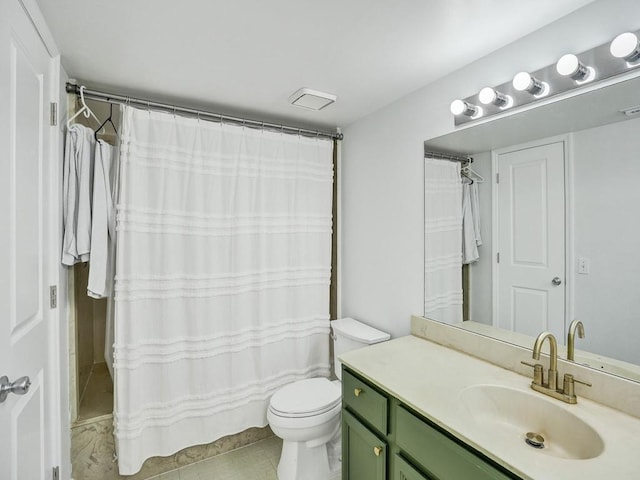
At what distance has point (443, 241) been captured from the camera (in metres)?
1.84

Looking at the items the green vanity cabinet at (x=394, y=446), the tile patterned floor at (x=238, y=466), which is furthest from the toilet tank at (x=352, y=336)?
the tile patterned floor at (x=238, y=466)

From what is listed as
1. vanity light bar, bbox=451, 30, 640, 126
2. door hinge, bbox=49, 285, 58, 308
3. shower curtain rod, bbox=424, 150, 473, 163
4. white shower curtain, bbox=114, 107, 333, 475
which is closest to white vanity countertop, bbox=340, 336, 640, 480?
white shower curtain, bbox=114, 107, 333, 475

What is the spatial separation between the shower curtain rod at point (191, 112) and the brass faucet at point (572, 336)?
1.98m

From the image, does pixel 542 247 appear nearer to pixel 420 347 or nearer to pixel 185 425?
pixel 420 347

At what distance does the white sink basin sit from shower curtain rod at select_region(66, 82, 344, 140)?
2.00 metres

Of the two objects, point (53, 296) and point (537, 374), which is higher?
point (53, 296)

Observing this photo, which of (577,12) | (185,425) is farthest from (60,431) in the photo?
(577,12)

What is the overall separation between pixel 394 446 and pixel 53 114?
2.13 meters

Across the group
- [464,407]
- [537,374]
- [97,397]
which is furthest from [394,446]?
[97,397]

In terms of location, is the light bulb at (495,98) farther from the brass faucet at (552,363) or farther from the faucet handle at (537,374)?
the faucet handle at (537,374)

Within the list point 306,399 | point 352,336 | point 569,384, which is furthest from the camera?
point 352,336

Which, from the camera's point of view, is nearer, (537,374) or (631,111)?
(631,111)

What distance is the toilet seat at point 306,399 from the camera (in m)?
1.84

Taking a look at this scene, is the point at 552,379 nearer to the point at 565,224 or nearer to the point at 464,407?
the point at 464,407
